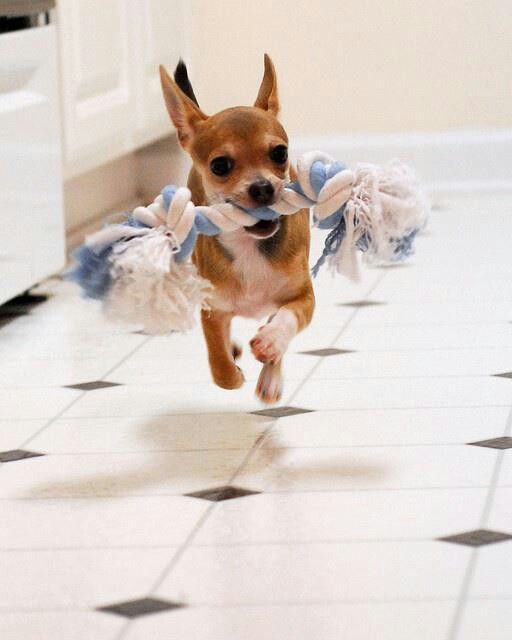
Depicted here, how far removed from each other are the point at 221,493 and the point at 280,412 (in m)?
0.50

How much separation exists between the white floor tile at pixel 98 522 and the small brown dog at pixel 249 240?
1.06 feet

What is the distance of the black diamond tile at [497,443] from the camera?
2.34 meters

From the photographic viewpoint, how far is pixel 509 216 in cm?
504

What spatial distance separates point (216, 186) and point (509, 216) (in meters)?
2.85

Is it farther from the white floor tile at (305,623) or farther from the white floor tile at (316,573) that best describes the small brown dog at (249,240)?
the white floor tile at (305,623)

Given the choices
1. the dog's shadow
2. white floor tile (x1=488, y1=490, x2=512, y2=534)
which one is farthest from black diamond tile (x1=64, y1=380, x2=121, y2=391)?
white floor tile (x1=488, y1=490, x2=512, y2=534)

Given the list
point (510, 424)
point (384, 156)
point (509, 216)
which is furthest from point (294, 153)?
point (510, 424)

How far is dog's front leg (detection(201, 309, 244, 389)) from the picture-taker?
99.3 inches

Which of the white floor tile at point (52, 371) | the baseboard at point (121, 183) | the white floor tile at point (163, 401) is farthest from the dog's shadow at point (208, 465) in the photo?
the baseboard at point (121, 183)

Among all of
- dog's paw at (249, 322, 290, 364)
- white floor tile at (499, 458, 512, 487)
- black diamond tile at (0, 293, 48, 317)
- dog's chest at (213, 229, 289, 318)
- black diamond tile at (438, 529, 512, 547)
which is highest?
dog's chest at (213, 229, 289, 318)

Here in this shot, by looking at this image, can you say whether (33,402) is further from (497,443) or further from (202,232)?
(497,443)

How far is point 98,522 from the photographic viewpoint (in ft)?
6.79

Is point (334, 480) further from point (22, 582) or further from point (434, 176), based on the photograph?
point (434, 176)

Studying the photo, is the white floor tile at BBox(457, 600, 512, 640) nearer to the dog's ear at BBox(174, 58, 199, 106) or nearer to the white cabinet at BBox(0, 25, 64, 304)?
the dog's ear at BBox(174, 58, 199, 106)
